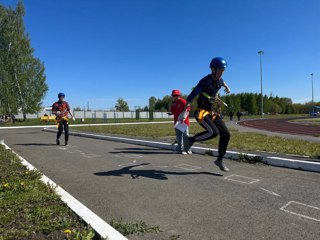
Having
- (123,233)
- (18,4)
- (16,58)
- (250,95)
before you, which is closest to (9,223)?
(123,233)

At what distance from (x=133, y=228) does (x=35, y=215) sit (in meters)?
1.17

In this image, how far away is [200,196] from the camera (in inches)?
179

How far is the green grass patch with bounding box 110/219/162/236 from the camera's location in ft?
10.7

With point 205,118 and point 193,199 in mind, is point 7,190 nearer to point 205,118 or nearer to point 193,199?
point 193,199

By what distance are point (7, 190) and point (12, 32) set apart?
47700mm

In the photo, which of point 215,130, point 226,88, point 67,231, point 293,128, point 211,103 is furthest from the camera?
point 293,128

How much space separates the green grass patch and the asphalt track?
107 millimetres

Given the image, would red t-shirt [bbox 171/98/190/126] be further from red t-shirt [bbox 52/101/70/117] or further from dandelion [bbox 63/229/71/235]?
dandelion [bbox 63/229/71/235]

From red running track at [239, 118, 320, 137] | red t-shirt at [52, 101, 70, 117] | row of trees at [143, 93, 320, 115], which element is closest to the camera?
red t-shirt at [52, 101, 70, 117]

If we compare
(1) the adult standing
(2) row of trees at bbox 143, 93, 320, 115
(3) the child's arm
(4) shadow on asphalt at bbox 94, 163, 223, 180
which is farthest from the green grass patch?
(2) row of trees at bbox 143, 93, 320, 115

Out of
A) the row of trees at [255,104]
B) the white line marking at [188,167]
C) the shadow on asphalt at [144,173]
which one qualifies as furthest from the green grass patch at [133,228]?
the row of trees at [255,104]

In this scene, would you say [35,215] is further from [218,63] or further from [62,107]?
[62,107]

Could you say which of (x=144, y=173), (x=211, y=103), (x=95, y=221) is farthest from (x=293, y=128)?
(x=95, y=221)

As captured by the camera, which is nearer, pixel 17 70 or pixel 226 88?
pixel 226 88
